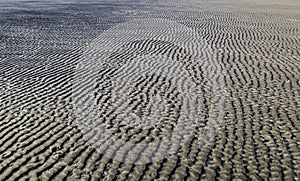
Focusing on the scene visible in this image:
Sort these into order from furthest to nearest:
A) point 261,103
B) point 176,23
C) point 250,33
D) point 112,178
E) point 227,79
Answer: point 176,23 < point 250,33 < point 227,79 < point 261,103 < point 112,178

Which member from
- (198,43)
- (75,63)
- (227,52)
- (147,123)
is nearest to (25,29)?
(75,63)

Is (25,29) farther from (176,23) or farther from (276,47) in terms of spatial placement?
(276,47)

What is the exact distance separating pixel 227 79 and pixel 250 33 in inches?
213

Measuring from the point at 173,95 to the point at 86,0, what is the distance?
17310 millimetres

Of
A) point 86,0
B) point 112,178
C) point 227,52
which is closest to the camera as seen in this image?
point 112,178

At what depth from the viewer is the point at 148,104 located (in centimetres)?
601

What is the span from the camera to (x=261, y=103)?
19.8 ft

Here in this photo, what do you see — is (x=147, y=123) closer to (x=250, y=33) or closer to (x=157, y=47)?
(x=157, y=47)

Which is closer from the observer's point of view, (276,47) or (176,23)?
(276,47)

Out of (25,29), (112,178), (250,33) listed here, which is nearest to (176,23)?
(250,33)

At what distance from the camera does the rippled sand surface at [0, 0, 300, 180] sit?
4.16 metres

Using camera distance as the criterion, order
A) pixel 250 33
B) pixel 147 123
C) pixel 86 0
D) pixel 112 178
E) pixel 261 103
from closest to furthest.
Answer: pixel 112 178
pixel 147 123
pixel 261 103
pixel 250 33
pixel 86 0

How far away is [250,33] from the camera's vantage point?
12125 millimetres

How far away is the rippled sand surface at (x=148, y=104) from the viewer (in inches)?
164
